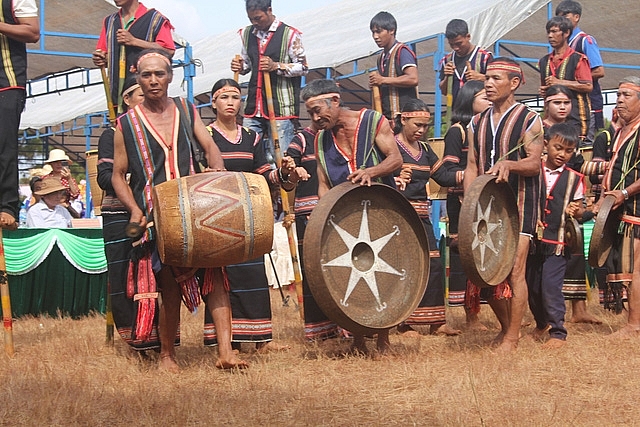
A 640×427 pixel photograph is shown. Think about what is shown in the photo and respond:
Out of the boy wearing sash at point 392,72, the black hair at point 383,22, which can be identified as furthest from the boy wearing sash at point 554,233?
the black hair at point 383,22

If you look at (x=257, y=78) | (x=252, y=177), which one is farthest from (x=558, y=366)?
(x=257, y=78)

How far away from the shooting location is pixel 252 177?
18.1 feet

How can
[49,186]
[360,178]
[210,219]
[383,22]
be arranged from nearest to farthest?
1. [210,219]
2. [360,178]
3. [383,22]
4. [49,186]

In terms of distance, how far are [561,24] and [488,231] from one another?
3.61m

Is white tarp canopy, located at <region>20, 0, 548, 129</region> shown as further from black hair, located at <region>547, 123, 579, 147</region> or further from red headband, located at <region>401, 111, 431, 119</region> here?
black hair, located at <region>547, 123, 579, 147</region>

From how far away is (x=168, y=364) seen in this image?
18.8 feet

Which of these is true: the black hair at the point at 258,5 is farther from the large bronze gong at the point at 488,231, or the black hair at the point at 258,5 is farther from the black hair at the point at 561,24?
the large bronze gong at the point at 488,231

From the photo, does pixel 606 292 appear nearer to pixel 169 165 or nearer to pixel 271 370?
pixel 271 370

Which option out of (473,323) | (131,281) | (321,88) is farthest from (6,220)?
(473,323)

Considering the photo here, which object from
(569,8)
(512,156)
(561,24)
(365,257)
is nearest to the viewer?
(365,257)

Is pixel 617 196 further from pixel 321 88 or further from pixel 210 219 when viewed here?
pixel 210 219

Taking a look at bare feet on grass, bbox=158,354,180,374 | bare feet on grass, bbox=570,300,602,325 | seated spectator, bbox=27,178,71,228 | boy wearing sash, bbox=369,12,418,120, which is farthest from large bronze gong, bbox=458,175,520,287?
seated spectator, bbox=27,178,71,228

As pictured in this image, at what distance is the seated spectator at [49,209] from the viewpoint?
10.0 metres

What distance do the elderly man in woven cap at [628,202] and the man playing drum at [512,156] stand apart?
1.00 metres
